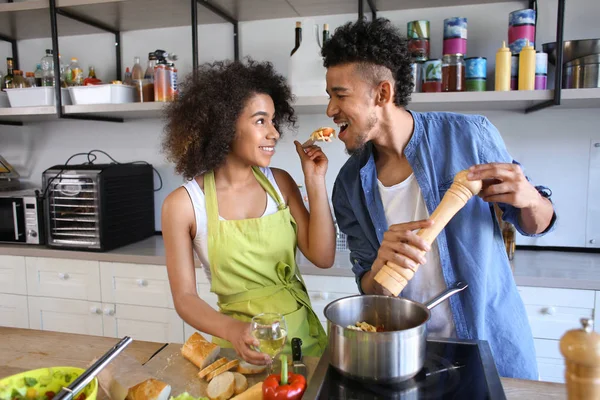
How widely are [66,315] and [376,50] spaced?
1.95m

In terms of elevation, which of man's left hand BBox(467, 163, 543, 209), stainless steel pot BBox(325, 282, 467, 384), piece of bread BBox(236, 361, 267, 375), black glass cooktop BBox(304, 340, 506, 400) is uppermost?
man's left hand BBox(467, 163, 543, 209)

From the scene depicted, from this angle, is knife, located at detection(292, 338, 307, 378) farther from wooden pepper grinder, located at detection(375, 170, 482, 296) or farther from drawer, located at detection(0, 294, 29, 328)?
drawer, located at detection(0, 294, 29, 328)

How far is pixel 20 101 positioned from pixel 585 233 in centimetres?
277

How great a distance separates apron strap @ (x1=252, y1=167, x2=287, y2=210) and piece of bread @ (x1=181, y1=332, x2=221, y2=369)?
1.55ft

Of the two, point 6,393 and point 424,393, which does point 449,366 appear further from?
point 6,393

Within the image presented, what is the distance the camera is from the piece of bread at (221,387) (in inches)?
33.8

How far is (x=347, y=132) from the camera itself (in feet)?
3.98

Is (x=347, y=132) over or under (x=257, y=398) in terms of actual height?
over

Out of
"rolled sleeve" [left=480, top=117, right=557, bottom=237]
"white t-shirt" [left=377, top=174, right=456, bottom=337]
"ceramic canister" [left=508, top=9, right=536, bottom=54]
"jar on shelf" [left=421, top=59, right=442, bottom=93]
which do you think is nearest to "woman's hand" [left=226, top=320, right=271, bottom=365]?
"white t-shirt" [left=377, top=174, right=456, bottom=337]

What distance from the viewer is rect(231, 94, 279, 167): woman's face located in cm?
130

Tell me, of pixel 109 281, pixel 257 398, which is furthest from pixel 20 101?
pixel 257 398

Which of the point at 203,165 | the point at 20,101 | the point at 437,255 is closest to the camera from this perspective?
the point at 437,255

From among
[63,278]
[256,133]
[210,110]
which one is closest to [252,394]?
[256,133]

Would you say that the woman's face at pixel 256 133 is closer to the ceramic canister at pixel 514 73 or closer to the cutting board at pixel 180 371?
the cutting board at pixel 180 371
